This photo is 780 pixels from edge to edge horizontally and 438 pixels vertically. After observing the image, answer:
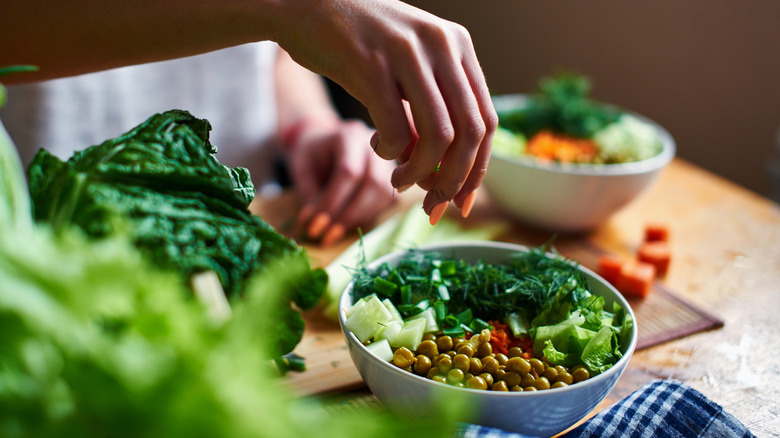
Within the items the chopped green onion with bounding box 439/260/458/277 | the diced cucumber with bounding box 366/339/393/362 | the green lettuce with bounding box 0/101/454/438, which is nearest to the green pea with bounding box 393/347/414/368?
the diced cucumber with bounding box 366/339/393/362

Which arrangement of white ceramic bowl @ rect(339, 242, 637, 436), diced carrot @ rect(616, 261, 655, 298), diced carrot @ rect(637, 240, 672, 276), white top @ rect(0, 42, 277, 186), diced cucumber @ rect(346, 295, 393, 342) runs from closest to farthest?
white ceramic bowl @ rect(339, 242, 637, 436) < diced cucumber @ rect(346, 295, 393, 342) < diced carrot @ rect(616, 261, 655, 298) < diced carrot @ rect(637, 240, 672, 276) < white top @ rect(0, 42, 277, 186)

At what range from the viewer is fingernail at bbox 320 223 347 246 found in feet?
4.91

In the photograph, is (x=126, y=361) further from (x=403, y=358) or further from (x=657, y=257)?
(x=657, y=257)

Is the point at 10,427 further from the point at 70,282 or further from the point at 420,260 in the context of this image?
the point at 420,260

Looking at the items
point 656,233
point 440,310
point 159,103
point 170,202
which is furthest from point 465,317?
point 159,103

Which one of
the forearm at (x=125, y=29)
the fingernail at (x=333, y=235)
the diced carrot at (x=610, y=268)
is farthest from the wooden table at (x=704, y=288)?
the forearm at (x=125, y=29)

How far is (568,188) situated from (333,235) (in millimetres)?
595

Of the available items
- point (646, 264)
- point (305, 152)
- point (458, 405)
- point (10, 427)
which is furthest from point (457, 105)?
point (305, 152)

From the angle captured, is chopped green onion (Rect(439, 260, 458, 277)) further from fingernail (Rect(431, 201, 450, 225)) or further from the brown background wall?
the brown background wall

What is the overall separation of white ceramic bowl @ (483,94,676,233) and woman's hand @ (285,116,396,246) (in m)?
0.31

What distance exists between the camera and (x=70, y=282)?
413 mm

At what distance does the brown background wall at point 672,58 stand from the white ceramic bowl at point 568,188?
47.8 inches

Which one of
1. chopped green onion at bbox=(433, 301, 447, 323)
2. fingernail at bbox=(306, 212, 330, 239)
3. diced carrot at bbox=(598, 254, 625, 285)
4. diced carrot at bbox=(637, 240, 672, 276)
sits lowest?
diced carrot at bbox=(637, 240, 672, 276)

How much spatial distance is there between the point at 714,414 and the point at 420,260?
518 mm
